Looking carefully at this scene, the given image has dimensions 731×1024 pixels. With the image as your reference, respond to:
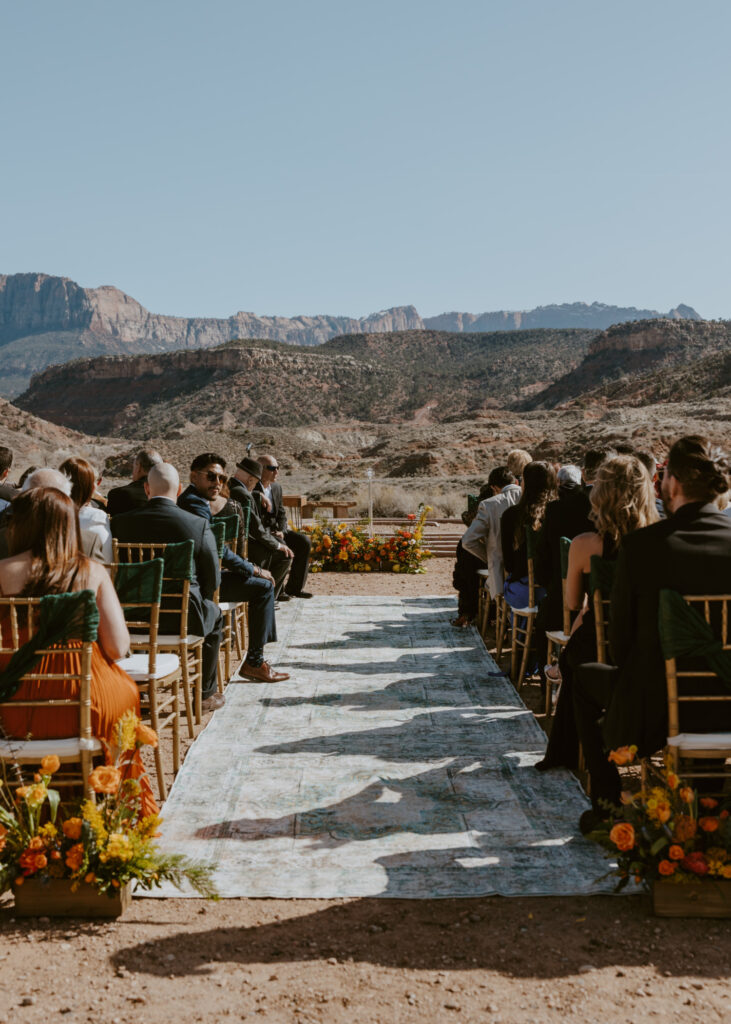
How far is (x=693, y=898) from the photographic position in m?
3.00

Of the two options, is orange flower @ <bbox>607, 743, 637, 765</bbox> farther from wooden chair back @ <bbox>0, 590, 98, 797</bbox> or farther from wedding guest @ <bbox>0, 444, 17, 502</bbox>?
wedding guest @ <bbox>0, 444, 17, 502</bbox>

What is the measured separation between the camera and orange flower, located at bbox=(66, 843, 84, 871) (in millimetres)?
2936

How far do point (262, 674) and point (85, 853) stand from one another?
3232mm

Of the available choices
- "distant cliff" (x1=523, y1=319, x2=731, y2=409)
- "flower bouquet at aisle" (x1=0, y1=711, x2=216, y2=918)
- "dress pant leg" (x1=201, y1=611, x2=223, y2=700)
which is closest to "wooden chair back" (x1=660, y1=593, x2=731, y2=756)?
"flower bouquet at aisle" (x1=0, y1=711, x2=216, y2=918)

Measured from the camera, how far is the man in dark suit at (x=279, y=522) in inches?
344

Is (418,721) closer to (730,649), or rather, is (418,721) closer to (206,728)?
(206,728)

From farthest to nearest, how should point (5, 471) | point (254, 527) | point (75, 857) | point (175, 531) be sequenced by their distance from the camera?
point (254, 527) < point (5, 471) < point (175, 531) < point (75, 857)

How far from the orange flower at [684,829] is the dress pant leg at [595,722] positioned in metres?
0.68

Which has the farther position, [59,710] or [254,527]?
[254,527]

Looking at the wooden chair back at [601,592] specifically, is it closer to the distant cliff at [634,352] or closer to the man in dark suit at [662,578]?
the man in dark suit at [662,578]

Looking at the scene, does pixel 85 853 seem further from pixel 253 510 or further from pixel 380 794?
pixel 253 510

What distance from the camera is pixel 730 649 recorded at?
3086mm

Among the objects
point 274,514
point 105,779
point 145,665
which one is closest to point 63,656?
point 105,779

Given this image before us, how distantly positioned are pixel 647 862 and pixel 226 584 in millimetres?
3848
